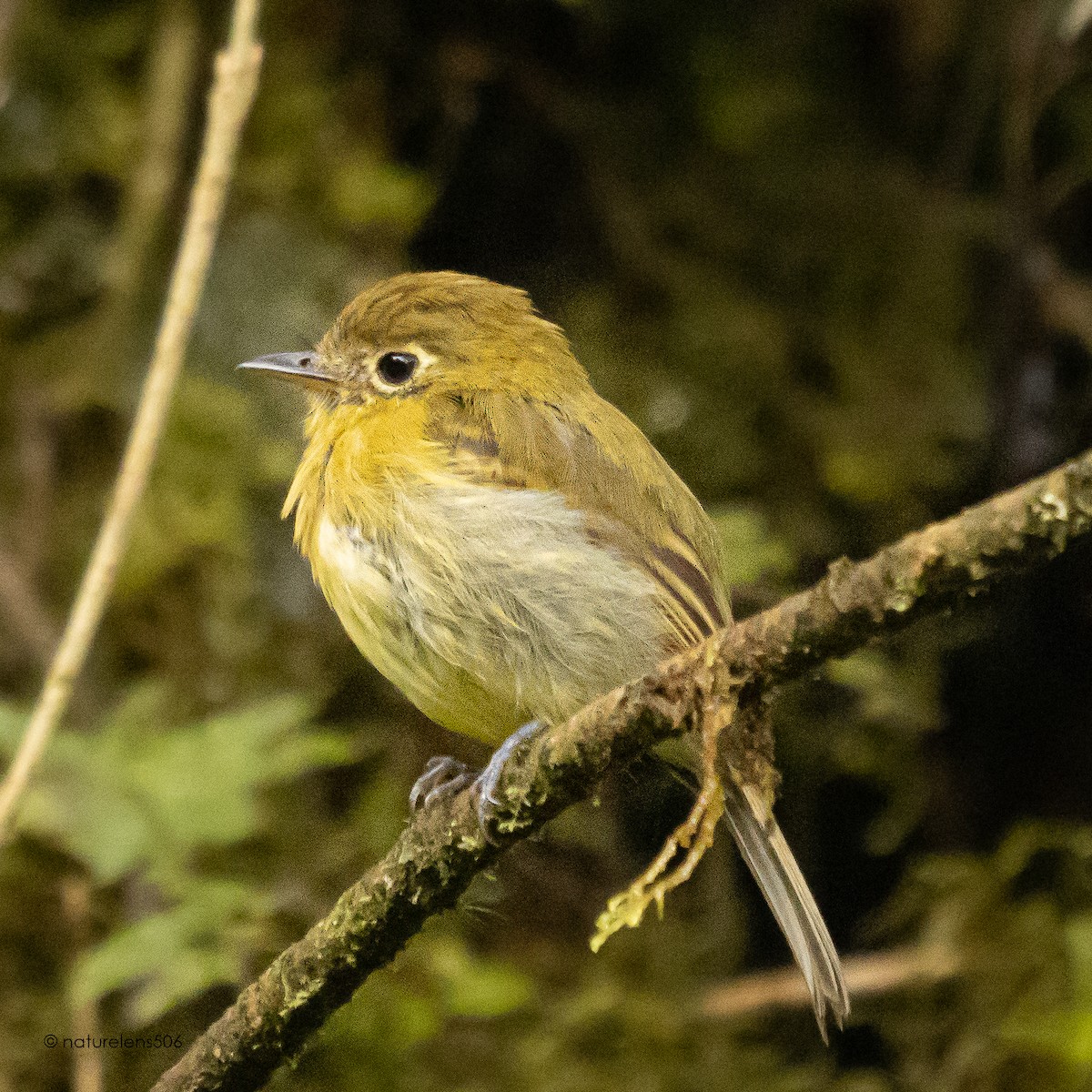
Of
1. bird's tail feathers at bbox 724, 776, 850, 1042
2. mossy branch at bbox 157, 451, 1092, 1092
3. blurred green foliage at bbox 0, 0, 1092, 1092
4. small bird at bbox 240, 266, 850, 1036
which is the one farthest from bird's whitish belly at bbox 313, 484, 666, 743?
blurred green foliage at bbox 0, 0, 1092, 1092

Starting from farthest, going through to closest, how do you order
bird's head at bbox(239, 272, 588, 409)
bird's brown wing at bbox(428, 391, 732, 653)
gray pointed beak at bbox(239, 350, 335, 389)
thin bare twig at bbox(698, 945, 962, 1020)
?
thin bare twig at bbox(698, 945, 962, 1020)
gray pointed beak at bbox(239, 350, 335, 389)
bird's head at bbox(239, 272, 588, 409)
bird's brown wing at bbox(428, 391, 732, 653)

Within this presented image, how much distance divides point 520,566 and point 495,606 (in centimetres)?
8

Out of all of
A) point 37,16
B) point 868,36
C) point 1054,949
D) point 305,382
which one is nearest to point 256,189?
point 37,16

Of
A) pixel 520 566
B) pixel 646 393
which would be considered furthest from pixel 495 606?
pixel 646 393

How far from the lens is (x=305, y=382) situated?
10.3 feet

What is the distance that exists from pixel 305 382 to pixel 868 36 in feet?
7.63

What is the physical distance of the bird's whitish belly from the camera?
249 centimetres

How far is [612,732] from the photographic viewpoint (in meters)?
1.70

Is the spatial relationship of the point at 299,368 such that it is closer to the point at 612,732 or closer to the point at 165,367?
the point at 165,367

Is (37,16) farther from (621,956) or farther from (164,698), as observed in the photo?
(621,956)

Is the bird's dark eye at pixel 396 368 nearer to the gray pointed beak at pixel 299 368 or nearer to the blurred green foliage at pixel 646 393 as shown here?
the gray pointed beak at pixel 299 368

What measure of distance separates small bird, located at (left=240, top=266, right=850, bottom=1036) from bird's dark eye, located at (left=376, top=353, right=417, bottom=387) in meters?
0.18

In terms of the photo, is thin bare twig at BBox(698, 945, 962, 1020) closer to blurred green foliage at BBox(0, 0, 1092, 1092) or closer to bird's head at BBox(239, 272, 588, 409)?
blurred green foliage at BBox(0, 0, 1092, 1092)

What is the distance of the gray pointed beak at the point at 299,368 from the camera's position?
123 inches
